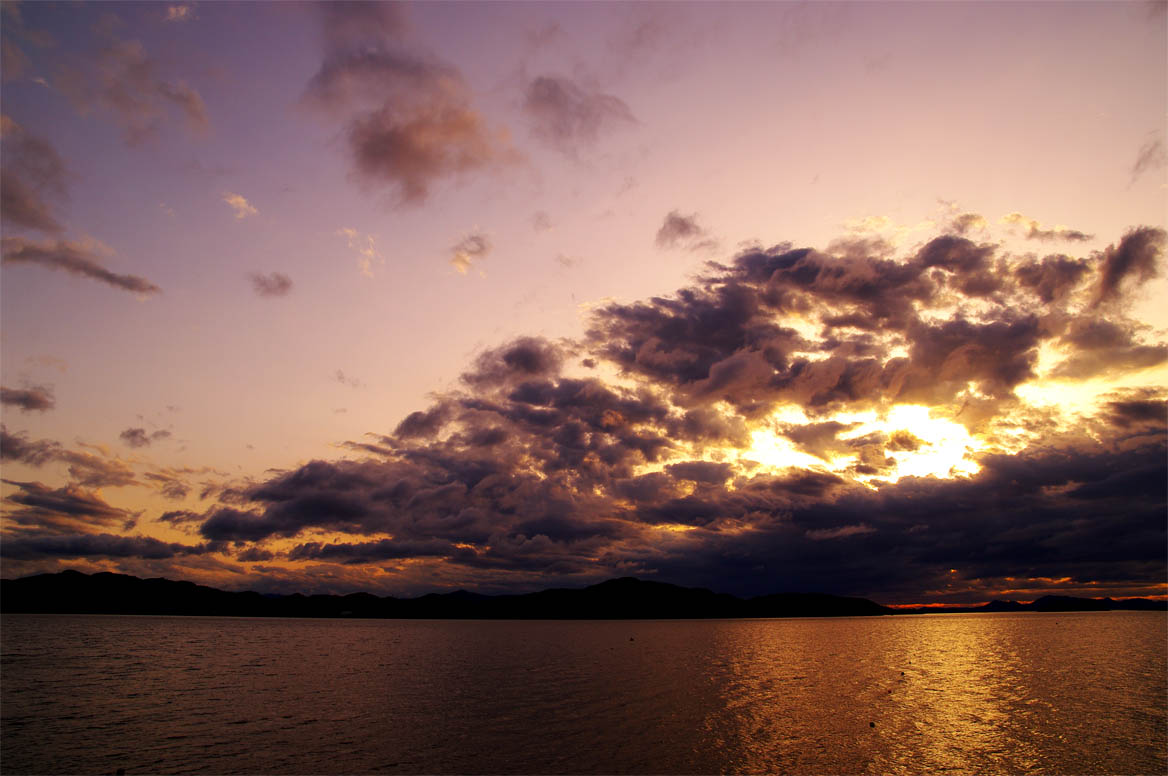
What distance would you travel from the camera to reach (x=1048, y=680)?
81.8 metres

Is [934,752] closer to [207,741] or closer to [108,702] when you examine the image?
[207,741]

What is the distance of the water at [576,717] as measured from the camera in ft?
134

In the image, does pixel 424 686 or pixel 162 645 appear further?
pixel 162 645

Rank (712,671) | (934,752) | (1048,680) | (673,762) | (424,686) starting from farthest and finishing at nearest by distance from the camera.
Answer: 1. (712,671)
2. (1048,680)
3. (424,686)
4. (934,752)
5. (673,762)

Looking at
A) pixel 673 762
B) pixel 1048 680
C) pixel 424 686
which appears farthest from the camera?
pixel 1048 680

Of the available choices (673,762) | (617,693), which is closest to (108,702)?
(617,693)

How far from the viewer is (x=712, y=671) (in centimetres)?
9269

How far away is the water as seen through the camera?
1610 inches

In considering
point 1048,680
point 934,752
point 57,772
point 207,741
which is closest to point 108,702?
point 207,741

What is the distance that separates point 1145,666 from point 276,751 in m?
120

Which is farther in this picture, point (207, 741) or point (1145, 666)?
point (1145, 666)

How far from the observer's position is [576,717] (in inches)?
2142

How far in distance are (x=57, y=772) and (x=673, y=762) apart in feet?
117

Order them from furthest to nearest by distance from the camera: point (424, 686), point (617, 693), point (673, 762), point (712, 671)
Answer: point (712, 671)
point (424, 686)
point (617, 693)
point (673, 762)
